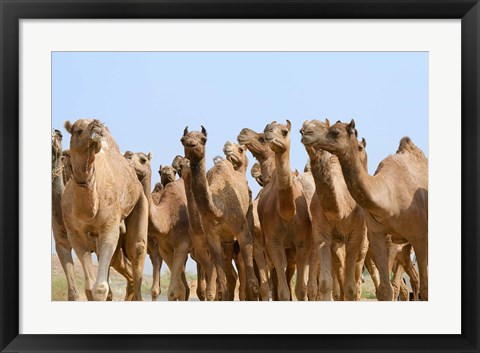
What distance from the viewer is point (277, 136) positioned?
1870 cm

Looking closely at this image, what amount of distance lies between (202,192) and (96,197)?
11.5 feet

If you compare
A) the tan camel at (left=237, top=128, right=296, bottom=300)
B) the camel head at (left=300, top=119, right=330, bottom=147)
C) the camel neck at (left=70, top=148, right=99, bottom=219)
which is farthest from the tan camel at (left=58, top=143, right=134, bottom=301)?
the camel head at (left=300, top=119, right=330, bottom=147)

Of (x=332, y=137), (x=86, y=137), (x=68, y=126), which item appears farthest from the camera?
(x=332, y=137)

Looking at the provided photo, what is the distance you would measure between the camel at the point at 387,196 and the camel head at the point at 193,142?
9.09ft

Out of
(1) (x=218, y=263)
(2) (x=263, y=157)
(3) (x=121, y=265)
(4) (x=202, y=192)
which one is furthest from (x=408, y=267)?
(3) (x=121, y=265)

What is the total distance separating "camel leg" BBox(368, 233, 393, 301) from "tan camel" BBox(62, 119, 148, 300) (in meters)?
3.22

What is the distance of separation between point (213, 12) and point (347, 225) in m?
6.57

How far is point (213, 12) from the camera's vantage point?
12.6 metres

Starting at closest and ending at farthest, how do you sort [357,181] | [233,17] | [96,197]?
[233,17]
[357,181]
[96,197]

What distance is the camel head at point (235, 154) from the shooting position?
22.2 metres

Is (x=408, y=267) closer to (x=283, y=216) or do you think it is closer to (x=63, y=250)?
(x=283, y=216)

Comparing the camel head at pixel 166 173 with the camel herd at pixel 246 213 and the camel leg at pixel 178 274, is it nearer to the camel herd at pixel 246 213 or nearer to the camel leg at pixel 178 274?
the camel herd at pixel 246 213

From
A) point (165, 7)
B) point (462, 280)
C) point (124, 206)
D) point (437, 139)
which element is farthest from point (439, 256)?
point (124, 206)

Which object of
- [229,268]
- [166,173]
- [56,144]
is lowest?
[229,268]
